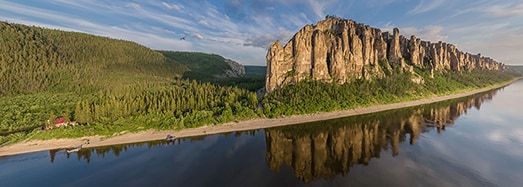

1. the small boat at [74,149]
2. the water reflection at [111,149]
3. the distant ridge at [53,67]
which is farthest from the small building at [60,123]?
the distant ridge at [53,67]

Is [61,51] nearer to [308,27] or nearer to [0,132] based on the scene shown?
[0,132]

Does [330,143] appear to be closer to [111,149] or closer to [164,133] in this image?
[164,133]

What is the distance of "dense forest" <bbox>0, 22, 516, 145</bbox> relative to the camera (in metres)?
72.8

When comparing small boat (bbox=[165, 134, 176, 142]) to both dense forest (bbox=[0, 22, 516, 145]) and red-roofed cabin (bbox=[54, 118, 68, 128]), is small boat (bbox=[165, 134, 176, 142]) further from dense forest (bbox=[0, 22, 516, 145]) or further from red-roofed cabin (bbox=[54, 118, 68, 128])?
red-roofed cabin (bbox=[54, 118, 68, 128])

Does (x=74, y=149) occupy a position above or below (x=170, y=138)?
below

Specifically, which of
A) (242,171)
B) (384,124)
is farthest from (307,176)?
(384,124)

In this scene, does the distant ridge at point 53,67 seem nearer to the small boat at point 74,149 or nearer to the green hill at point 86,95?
the green hill at point 86,95

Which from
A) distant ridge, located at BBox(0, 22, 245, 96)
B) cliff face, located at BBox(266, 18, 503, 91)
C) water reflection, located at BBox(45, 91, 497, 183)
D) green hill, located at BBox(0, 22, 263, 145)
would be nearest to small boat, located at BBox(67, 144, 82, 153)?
water reflection, located at BBox(45, 91, 497, 183)

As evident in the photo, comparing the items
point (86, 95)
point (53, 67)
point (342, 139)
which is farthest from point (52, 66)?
point (342, 139)

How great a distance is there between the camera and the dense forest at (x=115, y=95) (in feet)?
239

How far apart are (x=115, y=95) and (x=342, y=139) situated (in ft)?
326

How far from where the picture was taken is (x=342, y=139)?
218ft

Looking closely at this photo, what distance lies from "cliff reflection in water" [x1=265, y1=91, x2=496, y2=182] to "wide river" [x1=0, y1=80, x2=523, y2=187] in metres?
0.26

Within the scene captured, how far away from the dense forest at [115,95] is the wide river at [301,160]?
11.9 meters
